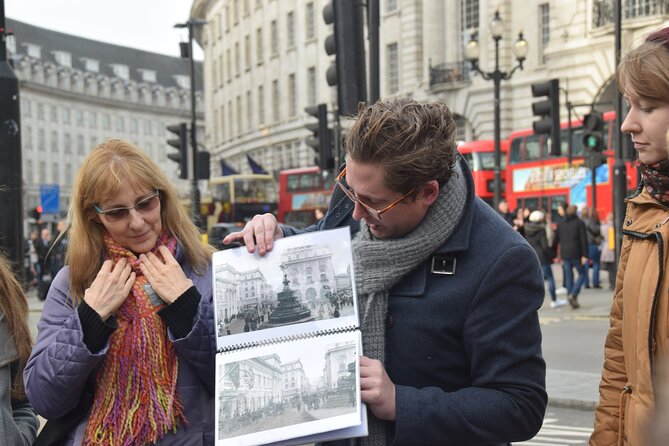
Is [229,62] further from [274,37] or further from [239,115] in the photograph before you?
[274,37]

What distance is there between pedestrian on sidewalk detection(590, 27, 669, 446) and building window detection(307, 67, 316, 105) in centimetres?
5196

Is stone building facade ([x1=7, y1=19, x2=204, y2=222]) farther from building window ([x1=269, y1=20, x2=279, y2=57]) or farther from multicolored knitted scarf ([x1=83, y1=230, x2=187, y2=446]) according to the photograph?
multicolored knitted scarf ([x1=83, y1=230, x2=187, y2=446])

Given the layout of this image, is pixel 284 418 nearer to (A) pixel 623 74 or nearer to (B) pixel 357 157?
(B) pixel 357 157

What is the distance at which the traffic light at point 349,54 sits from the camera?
274 inches

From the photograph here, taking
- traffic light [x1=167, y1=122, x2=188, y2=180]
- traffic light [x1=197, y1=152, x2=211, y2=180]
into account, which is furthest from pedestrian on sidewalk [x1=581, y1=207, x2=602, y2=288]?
traffic light [x1=167, y1=122, x2=188, y2=180]

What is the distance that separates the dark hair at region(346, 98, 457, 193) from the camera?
216 centimetres

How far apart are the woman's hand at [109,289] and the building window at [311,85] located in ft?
170

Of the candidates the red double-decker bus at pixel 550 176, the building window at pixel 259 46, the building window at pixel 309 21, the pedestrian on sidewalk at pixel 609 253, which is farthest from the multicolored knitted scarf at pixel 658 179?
the building window at pixel 259 46

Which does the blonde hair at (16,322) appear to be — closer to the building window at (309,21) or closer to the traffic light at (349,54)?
the traffic light at (349,54)

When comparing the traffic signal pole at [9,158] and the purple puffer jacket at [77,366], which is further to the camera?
the traffic signal pole at [9,158]

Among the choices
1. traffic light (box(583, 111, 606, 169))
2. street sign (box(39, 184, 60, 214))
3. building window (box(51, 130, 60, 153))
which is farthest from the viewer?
building window (box(51, 130, 60, 153))

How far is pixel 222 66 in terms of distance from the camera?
6881 cm

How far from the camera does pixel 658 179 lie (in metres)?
2.45

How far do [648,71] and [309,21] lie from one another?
174ft
